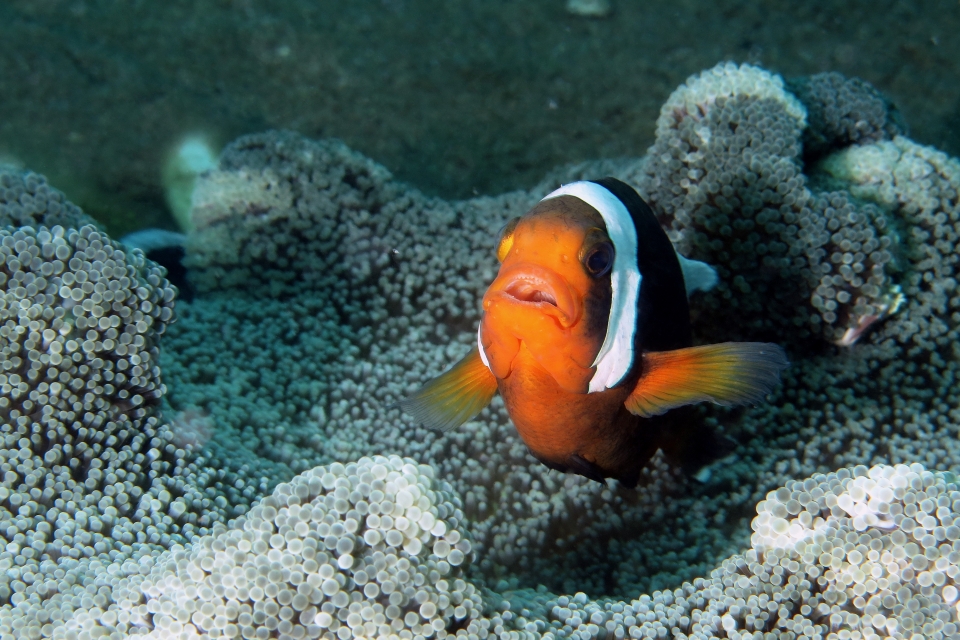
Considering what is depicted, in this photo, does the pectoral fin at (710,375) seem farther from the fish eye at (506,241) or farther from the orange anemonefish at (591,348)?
the fish eye at (506,241)

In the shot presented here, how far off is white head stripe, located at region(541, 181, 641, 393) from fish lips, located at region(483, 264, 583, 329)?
0.13 m

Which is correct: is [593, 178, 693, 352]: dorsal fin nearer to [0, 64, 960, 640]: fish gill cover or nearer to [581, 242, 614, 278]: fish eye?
[581, 242, 614, 278]: fish eye

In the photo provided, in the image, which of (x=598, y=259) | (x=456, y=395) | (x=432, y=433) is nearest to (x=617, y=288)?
(x=598, y=259)

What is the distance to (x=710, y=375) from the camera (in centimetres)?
132

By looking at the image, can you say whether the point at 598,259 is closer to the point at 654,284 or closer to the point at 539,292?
the point at 539,292

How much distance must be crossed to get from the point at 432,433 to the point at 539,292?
0.90m

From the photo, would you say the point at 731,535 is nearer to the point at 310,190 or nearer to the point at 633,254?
the point at 633,254

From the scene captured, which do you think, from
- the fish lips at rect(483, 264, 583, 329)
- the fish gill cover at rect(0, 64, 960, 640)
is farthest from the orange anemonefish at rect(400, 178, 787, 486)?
the fish gill cover at rect(0, 64, 960, 640)

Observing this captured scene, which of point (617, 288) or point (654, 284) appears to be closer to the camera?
point (617, 288)

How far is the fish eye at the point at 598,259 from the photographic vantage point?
1169mm

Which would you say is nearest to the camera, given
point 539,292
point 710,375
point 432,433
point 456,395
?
point 539,292

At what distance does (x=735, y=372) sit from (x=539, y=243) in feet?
1.56

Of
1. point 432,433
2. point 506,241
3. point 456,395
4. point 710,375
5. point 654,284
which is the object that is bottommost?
point 432,433

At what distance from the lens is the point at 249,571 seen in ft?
3.18
